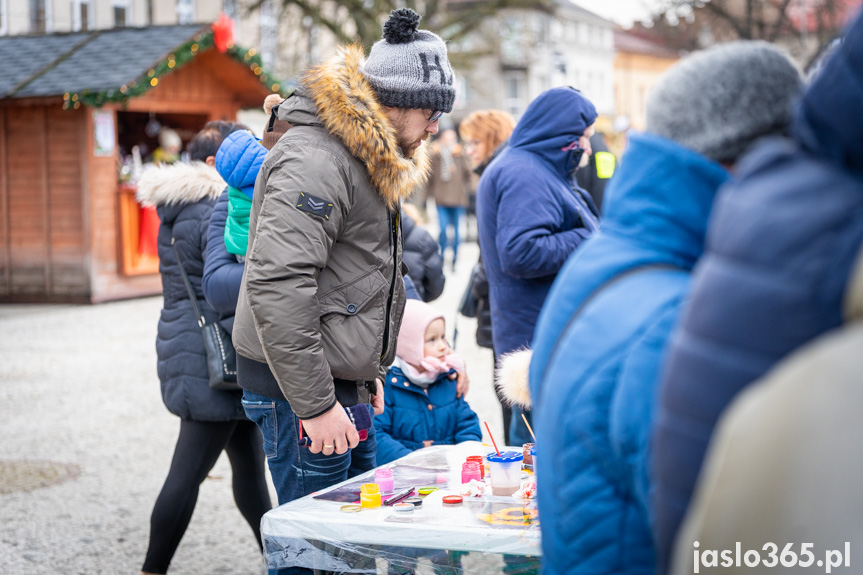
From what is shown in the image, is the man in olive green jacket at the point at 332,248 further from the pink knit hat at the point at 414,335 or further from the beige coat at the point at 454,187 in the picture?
the beige coat at the point at 454,187

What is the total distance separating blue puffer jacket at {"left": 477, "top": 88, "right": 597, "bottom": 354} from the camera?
4.04 meters

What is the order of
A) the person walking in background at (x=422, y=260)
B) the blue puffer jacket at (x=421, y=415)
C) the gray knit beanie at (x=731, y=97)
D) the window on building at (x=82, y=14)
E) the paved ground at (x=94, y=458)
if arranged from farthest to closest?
the window on building at (x=82, y=14), the person walking in background at (x=422, y=260), the paved ground at (x=94, y=458), the blue puffer jacket at (x=421, y=415), the gray knit beanie at (x=731, y=97)

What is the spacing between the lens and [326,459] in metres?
3.06

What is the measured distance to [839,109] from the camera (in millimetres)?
1153

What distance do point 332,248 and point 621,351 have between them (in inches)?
62.3

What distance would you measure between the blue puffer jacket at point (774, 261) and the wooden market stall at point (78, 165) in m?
11.9

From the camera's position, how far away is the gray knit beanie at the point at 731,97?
142 cm

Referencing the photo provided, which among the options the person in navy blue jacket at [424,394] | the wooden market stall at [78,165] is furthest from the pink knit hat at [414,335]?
the wooden market stall at [78,165]

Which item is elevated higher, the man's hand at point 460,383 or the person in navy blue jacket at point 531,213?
the person in navy blue jacket at point 531,213

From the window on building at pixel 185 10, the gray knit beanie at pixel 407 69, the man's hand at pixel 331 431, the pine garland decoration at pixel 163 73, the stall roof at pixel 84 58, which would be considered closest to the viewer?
the man's hand at pixel 331 431

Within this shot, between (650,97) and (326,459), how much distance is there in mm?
1848

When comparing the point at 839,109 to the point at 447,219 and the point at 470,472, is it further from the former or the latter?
the point at 447,219

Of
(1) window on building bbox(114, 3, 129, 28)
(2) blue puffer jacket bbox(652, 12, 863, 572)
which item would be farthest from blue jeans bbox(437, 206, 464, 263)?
(2) blue puffer jacket bbox(652, 12, 863, 572)

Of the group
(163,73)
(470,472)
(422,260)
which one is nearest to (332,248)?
(470,472)
